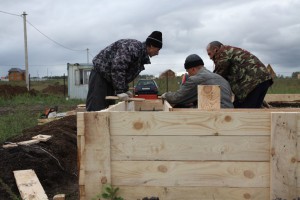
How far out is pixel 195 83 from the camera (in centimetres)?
449

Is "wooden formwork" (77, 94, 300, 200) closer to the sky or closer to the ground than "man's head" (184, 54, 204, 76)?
closer to the ground

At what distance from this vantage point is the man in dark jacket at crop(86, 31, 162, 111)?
4.63 metres

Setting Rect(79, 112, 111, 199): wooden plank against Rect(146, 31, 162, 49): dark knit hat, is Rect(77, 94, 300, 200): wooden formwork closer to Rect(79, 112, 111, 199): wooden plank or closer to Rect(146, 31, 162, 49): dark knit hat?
Rect(79, 112, 111, 199): wooden plank

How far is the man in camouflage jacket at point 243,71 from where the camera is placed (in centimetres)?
526

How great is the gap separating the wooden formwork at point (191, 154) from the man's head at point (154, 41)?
7.39 ft

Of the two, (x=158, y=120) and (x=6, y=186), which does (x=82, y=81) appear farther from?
(x=158, y=120)

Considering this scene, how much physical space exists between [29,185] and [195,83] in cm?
227

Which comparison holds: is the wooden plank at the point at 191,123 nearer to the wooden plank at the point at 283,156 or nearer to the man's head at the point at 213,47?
the wooden plank at the point at 283,156

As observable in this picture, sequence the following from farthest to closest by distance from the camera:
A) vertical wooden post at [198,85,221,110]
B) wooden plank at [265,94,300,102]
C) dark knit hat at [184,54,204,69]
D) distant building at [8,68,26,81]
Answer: distant building at [8,68,26,81] < wooden plank at [265,94,300,102] < dark knit hat at [184,54,204,69] < vertical wooden post at [198,85,221,110]

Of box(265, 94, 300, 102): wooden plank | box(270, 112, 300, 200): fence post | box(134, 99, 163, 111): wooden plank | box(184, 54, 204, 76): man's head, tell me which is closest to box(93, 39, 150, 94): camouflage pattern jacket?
box(184, 54, 204, 76): man's head

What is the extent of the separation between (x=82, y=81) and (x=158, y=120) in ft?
73.3

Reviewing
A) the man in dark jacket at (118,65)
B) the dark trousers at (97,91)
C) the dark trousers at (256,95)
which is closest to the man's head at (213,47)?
the dark trousers at (256,95)

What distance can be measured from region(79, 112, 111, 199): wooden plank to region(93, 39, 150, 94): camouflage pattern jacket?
2.03 metres

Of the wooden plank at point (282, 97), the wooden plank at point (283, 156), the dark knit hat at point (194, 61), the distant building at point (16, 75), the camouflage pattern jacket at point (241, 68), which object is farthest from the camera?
the distant building at point (16, 75)
